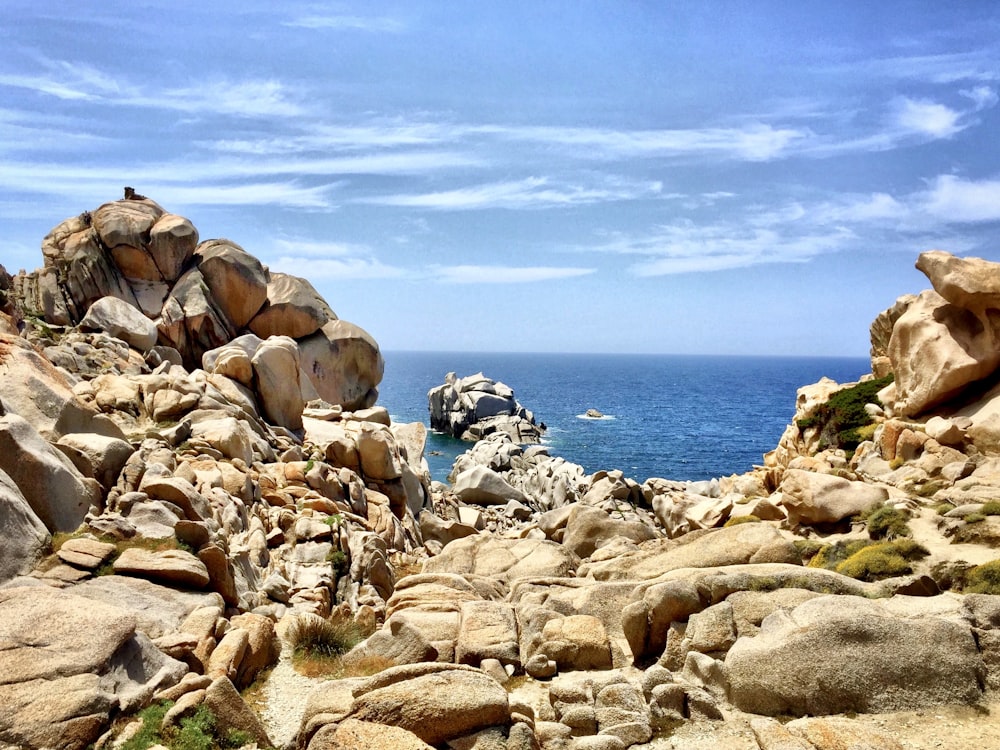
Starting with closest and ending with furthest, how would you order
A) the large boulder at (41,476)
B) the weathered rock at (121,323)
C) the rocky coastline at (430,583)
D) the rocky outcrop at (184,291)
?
the rocky coastline at (430,583) < the large boulder at (41,476) < the weathered rock at (121,323) < the rocky outcrop at (184,291)

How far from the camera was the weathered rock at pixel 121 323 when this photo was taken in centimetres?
3497

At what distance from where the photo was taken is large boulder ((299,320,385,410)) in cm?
5888

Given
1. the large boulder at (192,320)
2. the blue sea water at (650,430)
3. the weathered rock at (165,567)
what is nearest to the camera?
the weathered rock at (165,567)

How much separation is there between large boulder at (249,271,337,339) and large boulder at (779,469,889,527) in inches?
1717

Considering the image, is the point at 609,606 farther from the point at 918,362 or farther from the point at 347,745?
the point at 918,362

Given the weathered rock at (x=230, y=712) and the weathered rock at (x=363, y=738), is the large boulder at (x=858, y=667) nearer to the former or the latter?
the weathered rock at (x=363, y=738)

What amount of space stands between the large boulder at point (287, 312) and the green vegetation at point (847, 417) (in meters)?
39.1

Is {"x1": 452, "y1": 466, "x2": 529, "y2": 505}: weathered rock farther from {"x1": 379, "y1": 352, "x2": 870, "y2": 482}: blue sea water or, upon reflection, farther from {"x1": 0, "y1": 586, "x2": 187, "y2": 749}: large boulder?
{"x1": 0, "y1": 586, "x2": 187, "y2": 749}: large boulder

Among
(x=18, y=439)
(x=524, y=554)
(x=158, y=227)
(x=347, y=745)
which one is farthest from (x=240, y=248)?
(x=347, y=745)

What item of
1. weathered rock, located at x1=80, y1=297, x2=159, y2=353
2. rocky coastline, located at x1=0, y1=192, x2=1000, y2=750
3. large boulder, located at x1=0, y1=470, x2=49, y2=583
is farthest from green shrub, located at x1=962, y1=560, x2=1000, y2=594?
weathered rock, located at x1=80, y1=297, x2=159, y2=353

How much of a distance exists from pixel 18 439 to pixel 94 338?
2093 centimetres

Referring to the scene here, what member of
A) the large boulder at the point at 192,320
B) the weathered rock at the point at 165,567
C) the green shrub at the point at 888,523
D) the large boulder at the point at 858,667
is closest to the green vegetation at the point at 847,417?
the green shrub at the point at 888,523

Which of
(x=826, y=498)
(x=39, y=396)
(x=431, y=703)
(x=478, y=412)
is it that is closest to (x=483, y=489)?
(x=826, y=498)

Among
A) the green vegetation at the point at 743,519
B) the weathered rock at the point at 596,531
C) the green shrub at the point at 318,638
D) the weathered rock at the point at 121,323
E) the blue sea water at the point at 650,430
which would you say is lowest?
the blue sea water at the point at 650,430
